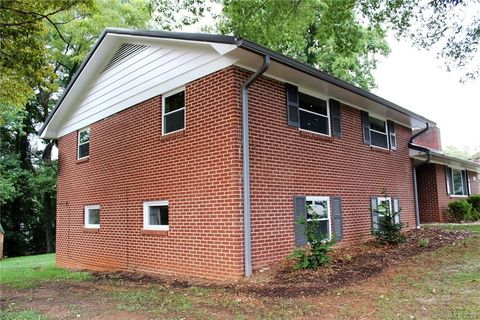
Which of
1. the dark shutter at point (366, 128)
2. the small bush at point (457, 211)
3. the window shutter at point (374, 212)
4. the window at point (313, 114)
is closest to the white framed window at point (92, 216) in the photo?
the window at point (313, 114)

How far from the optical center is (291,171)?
8.48 metres

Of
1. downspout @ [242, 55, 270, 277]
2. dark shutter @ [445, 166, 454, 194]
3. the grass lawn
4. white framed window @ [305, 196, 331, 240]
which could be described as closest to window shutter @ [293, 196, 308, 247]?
white framed window @ [305, 196, 331, 240]

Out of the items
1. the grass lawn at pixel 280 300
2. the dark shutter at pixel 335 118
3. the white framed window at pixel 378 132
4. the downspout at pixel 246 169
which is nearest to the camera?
the grass lawn at pixel 280 300

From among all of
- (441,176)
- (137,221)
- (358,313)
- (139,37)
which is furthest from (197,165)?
(441,176)

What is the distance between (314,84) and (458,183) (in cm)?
1470

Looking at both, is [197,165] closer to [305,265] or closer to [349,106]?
[305,265]

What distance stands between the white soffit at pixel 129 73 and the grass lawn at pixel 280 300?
423 cm

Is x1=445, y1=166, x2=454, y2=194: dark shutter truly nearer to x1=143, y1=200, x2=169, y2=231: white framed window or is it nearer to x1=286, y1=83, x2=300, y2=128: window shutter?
x1=286, y1=83, x2=300, y2=128: window shutter

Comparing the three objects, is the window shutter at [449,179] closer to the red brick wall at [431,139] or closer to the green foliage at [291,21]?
the red brick wall at [431,139]

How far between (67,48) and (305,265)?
68.4 ft

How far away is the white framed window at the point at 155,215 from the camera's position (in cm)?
893

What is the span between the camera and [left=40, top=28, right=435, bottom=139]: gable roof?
24.0ft

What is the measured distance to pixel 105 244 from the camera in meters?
10.7

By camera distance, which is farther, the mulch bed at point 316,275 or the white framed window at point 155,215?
the white framed window at point 155,215
